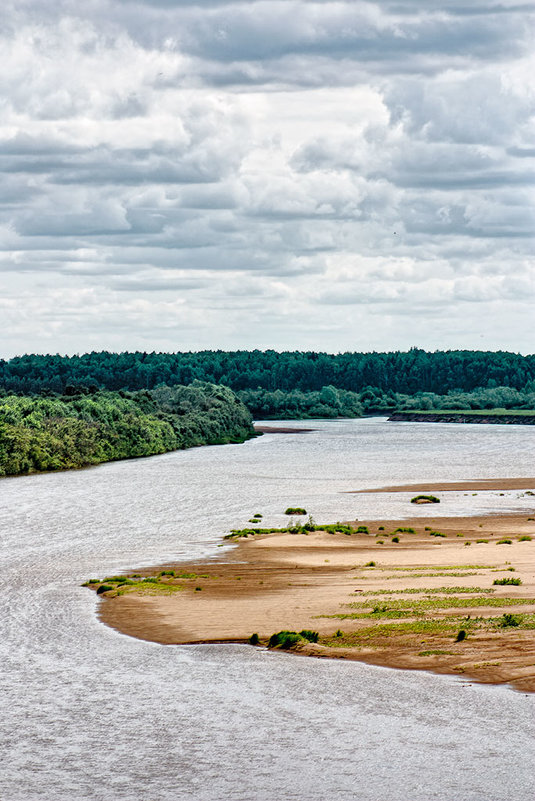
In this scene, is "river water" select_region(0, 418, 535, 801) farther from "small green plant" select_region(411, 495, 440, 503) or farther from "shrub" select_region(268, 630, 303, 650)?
"small green plant" select_region(411, 495, 440, 503)

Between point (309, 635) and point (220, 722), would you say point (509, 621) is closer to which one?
point (309, 635)

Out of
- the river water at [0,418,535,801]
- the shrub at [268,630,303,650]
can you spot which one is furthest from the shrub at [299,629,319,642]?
the river water at [0,418,535,801]

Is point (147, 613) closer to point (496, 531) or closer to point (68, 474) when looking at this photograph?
point (496, 531)

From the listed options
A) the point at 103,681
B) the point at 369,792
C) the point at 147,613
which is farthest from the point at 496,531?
the point at 369,792

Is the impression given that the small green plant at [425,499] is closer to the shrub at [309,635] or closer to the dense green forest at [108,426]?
the shrub at [309,635]

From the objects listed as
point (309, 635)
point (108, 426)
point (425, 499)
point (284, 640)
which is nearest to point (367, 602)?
point (309, 635)

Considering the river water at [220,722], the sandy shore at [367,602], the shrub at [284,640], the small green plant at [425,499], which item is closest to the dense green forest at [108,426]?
the small green plant at [425,499]
